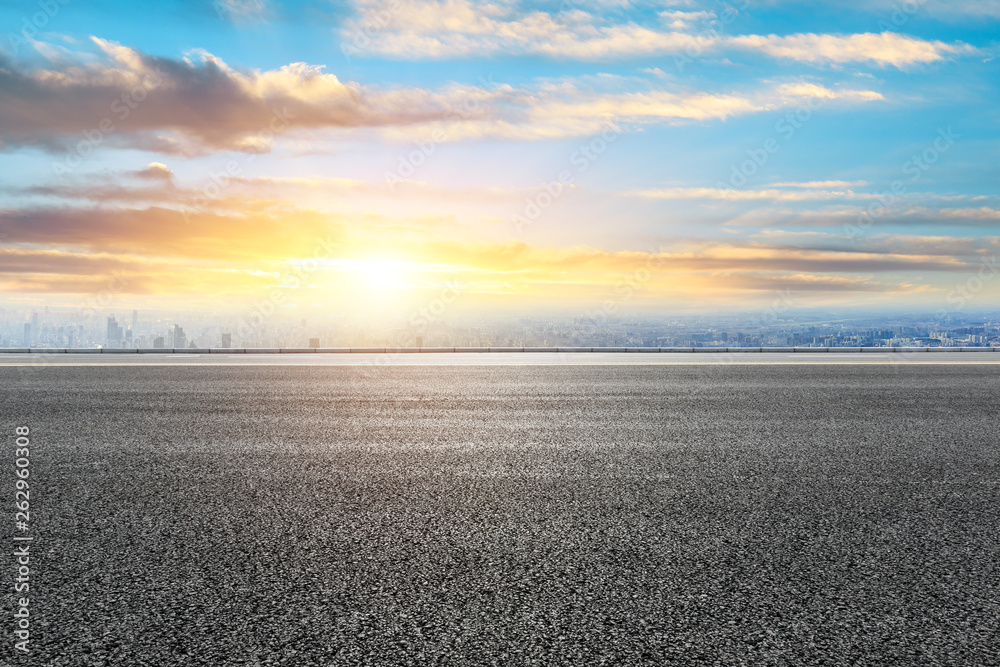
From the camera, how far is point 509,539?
4617 mm

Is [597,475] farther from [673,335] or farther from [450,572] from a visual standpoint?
[673,335]

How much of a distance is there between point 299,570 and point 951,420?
1007 centimetres

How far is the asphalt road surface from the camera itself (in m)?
3.20

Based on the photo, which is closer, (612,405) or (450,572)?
(450,572)

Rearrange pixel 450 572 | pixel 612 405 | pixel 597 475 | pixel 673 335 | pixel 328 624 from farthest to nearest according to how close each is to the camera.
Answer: pixel 673 335
pixel 612 405
pixel 597 475
pixel 450 572
pixel 328 624

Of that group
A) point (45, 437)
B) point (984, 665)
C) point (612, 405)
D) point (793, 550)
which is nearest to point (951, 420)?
point (612, 405)

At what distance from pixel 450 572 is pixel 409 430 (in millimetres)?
5324

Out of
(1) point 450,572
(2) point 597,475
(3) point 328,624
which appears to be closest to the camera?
(3) point 328,624

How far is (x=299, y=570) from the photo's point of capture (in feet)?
13.3

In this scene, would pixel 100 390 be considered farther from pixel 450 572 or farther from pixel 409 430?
pixel 450 572

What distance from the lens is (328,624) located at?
3332 mm

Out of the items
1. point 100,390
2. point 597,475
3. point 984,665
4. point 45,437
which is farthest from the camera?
point 100,390

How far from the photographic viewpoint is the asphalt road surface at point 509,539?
3195 millimetres

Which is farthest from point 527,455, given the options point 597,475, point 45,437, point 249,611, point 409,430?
point 45,437
